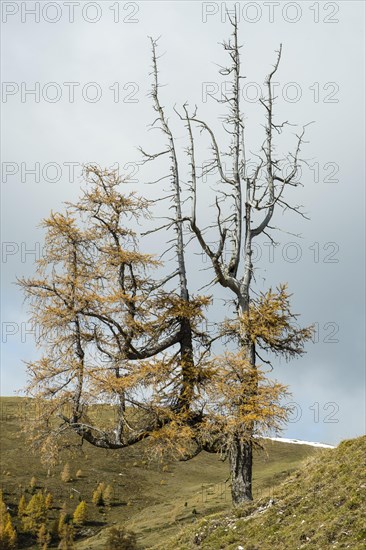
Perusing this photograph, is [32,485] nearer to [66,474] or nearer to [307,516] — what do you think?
[66,474]

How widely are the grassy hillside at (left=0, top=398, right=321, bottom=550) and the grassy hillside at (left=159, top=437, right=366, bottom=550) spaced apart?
721 inches

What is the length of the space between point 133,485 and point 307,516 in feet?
149

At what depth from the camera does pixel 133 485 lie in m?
56.6

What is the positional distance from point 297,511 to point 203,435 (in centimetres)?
585

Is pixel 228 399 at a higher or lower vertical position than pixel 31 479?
higher

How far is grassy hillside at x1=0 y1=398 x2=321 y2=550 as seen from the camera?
40500 mm

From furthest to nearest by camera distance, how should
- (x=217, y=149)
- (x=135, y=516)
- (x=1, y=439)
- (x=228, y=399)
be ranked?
(x=1, y=439) < (x=135, y=516) < (x=217, y=149) < (x=228, y=399)

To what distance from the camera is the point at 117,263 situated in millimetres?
22188

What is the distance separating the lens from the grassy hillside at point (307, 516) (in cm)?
1288

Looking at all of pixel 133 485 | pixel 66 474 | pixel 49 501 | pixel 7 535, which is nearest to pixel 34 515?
pixel 7 535

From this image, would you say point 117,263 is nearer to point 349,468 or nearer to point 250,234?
point 250,234

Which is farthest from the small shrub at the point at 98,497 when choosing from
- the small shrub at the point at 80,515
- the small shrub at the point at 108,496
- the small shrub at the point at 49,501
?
the small shrub at the point at 49,501

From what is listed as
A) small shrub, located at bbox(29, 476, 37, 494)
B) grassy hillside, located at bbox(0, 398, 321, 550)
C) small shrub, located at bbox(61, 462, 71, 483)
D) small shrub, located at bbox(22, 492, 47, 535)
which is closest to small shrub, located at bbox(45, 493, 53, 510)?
grassy hillside, located at bbox(0, 398, 321, 550)

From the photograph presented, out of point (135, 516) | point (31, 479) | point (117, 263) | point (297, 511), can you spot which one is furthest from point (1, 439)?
point (297, 511)
